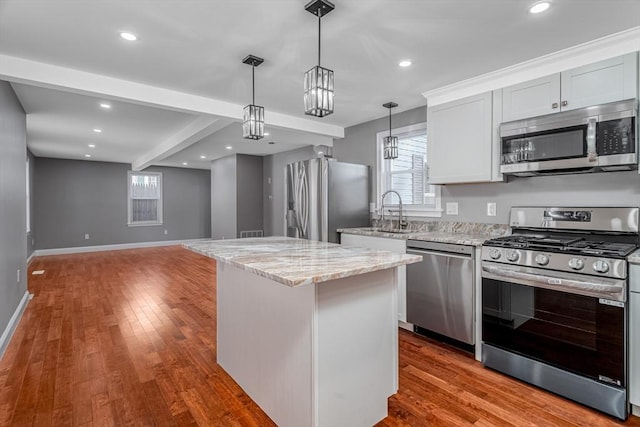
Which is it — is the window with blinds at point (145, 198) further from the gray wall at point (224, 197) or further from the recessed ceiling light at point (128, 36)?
the recessed ceiling light at point (128, 36)

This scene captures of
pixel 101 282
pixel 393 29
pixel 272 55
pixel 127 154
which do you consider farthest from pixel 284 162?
pixel 393 29

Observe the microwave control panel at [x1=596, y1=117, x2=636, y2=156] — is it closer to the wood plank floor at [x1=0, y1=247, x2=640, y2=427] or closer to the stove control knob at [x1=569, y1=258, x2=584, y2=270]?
the stove control knob at [x1=569, y1=258, x2=584, y2=270]

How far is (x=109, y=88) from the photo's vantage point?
2.94 metres

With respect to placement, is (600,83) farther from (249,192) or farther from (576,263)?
(249,192)

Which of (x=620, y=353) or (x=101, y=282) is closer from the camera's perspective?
(x=620, y=353)

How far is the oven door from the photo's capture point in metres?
1.92

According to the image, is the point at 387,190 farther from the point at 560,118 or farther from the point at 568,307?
the point at 568,307

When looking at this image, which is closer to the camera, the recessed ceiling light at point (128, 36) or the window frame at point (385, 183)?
the recessed ceiling light at point (128, 36)

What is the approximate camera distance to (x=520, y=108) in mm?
2684

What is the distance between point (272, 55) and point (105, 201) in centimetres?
827

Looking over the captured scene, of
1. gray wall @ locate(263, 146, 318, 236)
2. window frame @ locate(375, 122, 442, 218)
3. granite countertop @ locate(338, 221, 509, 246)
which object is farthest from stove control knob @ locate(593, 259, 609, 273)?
gray wall @ locate(263, 146, 318, 236)

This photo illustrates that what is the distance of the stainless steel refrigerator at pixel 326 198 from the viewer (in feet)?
13.1

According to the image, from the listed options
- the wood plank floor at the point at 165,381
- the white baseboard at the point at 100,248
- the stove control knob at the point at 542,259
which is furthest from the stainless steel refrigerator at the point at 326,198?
the white baseboard at the point at 100,248

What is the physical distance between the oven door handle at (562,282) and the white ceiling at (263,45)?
163 centimetres
